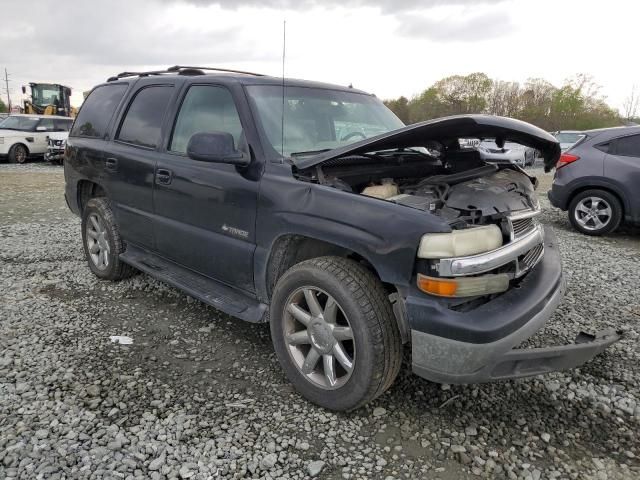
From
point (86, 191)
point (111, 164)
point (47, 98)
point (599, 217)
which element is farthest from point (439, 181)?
point (47, 98)

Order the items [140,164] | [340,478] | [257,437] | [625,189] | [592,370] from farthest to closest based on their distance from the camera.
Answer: [625,189]
[140,164]
[592,370]
[257,437]
[340,478]

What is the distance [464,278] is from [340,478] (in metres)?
→ 1.12

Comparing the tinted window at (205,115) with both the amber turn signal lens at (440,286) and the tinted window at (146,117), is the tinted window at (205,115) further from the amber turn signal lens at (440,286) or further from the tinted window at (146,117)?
the amber turn signal lens at (440,286)

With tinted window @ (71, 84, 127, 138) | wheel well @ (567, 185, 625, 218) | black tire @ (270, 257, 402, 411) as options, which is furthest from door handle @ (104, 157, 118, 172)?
wheel well @ (567, 185, 625, 218)

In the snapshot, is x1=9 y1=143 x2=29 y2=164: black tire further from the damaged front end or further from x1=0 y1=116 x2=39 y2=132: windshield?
the damaged front end

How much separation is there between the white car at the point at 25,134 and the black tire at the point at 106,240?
14.5 m

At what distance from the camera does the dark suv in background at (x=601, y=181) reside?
6.91m

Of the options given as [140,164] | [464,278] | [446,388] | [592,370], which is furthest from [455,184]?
[140,164]

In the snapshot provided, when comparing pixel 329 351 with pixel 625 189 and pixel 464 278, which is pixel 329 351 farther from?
pixel 625 189

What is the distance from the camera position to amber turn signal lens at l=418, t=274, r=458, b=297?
7.34ft

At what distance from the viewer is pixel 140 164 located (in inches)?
152

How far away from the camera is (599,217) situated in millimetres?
7270

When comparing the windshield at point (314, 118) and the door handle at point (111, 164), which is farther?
the door handle at point (111, 164)

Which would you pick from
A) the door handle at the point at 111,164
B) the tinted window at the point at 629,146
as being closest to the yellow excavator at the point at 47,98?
the door handle at the point at 111,164
